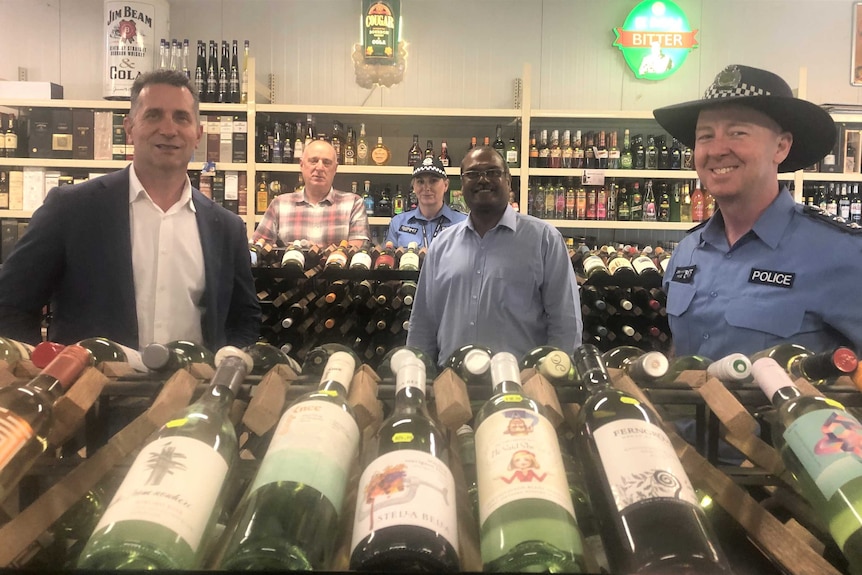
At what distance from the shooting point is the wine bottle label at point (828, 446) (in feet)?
2.11

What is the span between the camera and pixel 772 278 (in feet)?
4.87

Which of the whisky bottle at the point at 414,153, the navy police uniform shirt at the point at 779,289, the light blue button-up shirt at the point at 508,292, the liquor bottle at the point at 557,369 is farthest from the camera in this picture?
the whisky bottle at the point at 414,153

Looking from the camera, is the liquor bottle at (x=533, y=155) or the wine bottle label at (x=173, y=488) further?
the liquor bottle at (x=533, y=155)

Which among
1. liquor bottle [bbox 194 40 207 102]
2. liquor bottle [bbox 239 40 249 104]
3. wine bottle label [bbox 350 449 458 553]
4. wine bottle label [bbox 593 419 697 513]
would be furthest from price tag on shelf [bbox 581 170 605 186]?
wine bottle label [bbox 350 449 458 553]

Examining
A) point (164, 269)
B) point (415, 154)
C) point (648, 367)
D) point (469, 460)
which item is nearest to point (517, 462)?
point (469, 460)

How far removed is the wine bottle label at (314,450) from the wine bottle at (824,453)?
0.50 metres

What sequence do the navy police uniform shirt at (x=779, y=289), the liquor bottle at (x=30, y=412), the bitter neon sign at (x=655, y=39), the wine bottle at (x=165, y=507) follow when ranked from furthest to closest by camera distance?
1. the bitter neon sign at (x=655, y=39)
2. the navy police uniform shirt at (x=779, y=289)
3. the liquor bottle at (x=30, y=412)
4. the wine bottle at (x=165, y=507)

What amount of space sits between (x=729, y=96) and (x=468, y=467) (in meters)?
1.24

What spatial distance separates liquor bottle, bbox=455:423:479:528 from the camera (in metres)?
0.76

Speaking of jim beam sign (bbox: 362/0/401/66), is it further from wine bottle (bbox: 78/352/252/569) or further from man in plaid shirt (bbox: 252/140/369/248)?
wine bottle (bbox: 78/352/252/569)

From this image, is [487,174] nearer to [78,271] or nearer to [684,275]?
[684,275]

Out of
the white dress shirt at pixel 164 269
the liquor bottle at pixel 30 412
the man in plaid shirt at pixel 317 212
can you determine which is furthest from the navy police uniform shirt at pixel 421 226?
the liquor bottle at pixel 30 412

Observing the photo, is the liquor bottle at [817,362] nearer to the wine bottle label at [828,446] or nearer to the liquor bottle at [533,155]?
the wine bottle label at [828,446]

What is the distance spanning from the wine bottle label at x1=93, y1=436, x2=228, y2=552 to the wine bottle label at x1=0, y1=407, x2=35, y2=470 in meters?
0.14
